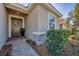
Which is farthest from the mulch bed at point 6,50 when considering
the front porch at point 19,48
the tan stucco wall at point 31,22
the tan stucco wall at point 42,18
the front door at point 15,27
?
the tan stucco wall at point 42,18

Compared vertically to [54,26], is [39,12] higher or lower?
higher

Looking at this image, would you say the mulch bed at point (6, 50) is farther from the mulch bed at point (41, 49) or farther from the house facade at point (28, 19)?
the mulch bed at point (41, 49)

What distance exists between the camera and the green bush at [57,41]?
2318 mm

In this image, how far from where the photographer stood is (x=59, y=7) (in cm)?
232

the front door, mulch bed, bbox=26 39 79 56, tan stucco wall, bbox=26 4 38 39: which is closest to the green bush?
mulch bed, bbox=26 39 79 56

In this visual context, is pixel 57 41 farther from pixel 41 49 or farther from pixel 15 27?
pixel 15 27

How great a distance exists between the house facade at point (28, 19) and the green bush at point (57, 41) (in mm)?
118

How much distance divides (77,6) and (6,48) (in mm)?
1487

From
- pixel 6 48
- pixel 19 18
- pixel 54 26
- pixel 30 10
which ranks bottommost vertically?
pixel 6 48

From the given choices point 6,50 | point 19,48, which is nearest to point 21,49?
point 19,48

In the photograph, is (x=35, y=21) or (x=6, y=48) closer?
(x=6, y=48)

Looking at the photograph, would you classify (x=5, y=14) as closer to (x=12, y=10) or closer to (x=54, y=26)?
(x=12, y=10)

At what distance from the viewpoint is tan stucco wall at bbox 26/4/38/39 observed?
7.80 ft

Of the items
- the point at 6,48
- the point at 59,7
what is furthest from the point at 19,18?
the point at 59,7
